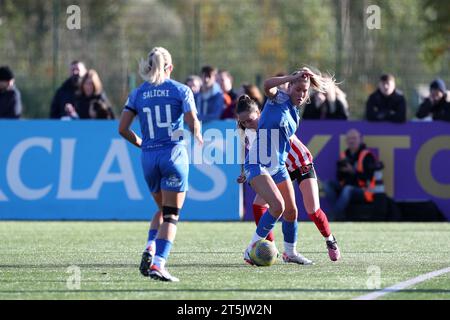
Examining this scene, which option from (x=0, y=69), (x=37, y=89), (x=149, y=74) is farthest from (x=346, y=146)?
(x=149, y=74)

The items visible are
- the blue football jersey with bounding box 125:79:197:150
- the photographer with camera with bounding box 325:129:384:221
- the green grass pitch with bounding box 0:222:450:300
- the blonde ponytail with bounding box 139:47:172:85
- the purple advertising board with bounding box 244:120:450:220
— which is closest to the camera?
the green grass pitch with bounding box 0:222:450:300

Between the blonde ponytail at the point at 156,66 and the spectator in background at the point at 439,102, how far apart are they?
33.5 ft

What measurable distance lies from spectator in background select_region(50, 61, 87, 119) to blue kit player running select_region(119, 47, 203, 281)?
960cm

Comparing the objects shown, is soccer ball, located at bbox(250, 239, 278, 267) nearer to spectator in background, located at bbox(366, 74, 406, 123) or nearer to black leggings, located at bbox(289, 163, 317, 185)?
black leggings, located at bbox(289, 163, 317, 185)

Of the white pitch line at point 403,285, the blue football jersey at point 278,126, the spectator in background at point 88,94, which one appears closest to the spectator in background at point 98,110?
the spectator in background at point 88,94

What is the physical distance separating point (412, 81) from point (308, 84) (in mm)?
10970

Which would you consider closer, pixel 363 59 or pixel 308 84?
pixel 308 84

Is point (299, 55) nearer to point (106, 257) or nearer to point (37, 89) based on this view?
point (37, 89)

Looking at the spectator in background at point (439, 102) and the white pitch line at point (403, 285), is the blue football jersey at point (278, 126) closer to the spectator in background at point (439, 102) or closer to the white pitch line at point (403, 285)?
the white pitch line at point (403, 285)

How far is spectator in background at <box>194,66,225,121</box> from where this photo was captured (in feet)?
64.5

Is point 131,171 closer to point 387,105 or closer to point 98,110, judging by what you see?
point 98,110

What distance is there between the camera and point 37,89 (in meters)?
24.4

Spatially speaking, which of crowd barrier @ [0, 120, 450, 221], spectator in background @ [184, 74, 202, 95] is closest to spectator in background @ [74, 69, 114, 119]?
crowd barrier @ [0, 120, 450, 221]

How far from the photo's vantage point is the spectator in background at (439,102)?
787 inches
